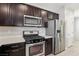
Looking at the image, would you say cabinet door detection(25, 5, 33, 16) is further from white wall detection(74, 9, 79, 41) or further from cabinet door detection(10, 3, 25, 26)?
white wall detection(74, 9, 79, 41)

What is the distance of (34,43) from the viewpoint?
215 centimetres

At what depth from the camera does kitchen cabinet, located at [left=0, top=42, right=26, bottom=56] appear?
5.63 feet

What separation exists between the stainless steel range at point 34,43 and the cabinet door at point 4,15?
0.52 m

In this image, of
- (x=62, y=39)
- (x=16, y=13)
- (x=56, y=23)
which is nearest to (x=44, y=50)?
(x=62, y=39)

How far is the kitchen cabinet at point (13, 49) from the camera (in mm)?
1715

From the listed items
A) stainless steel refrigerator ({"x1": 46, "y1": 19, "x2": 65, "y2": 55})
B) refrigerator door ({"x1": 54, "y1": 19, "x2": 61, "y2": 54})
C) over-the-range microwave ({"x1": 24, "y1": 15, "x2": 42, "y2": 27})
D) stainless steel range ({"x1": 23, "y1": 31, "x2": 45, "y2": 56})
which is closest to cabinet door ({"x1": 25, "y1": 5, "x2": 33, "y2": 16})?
over-the-range microwave ({"x1": 24, "y1": 15, "x2": 42, "y2": 27})

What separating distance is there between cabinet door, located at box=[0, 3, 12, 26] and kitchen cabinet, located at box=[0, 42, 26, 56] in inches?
19.5

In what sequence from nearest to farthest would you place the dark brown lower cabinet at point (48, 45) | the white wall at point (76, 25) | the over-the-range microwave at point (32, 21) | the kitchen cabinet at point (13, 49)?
the kitchen cabinet at point (13, 49) < the white wall at point (76, 25) < the over-the-range microwave at point (32, 21) < the dark brown lower cabinet at point (48, 45)

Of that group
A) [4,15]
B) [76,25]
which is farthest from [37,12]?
[76,25]

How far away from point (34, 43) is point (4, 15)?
0.88m

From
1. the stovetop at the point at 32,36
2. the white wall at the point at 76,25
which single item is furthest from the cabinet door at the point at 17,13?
the white wall at the point at 76,25

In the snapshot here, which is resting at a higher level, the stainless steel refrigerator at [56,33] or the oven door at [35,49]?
the stainless steel refrigerator at [56,33]

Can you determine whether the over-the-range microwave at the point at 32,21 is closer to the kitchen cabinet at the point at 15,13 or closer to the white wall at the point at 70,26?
the kitchen cabinet at the point at 15,13

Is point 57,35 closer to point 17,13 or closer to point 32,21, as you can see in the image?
point 32,21
